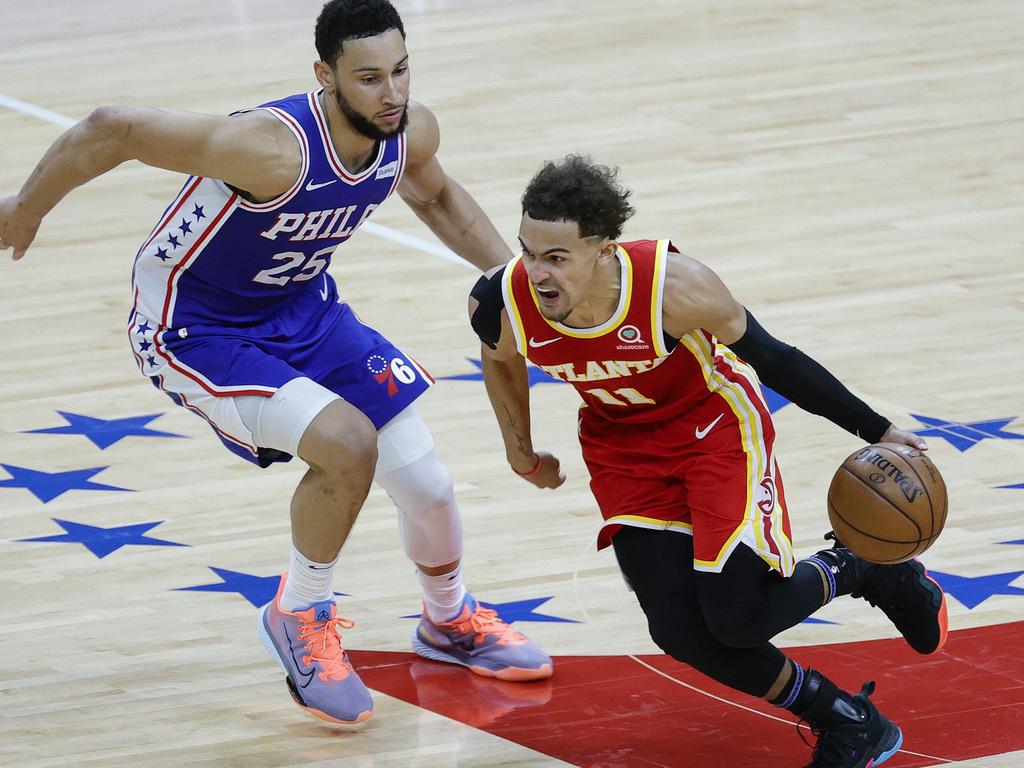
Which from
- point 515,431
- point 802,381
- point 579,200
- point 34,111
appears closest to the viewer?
point 579,200

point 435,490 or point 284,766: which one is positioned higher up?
point 435,490

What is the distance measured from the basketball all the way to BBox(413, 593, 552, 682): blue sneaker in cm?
96

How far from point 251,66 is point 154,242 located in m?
7.43

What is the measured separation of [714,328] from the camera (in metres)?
3.82

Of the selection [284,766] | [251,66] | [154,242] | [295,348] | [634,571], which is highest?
[251,66]

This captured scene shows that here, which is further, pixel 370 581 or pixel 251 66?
pixel 251 66

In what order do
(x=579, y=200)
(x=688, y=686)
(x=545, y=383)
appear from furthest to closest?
(x=545, y=383) → (x=688, y=686) → (x=579, y=200)

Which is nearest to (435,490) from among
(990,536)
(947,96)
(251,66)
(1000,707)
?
(1000,707)

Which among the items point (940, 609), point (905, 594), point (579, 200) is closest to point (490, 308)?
point (579, 200)

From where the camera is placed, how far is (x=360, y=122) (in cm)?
409

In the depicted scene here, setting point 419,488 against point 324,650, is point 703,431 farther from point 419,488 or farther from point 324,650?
point 324,650

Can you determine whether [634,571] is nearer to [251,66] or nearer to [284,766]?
[284,766]

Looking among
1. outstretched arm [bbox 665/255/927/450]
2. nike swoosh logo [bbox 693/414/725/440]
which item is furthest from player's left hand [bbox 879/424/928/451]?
nike swoosh logo [bbox 693/414/725/440]

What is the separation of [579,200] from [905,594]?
1288 mm
